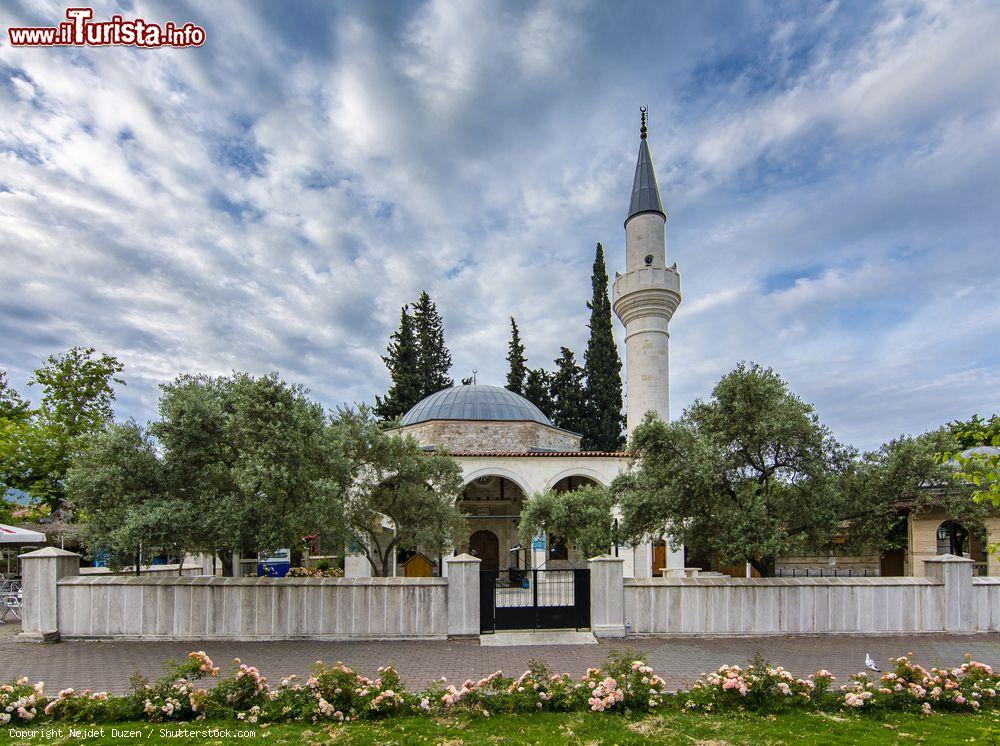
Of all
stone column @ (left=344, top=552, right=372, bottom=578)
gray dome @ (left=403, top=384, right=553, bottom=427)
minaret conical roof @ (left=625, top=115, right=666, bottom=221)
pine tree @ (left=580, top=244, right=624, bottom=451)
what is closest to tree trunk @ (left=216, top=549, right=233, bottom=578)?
stone column @ (left=344, top=552, right=372, bottom=578)

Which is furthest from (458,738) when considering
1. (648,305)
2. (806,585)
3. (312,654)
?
(648,305)

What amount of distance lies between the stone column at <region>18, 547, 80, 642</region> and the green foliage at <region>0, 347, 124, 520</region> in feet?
37.4

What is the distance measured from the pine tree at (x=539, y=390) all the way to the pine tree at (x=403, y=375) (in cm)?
717

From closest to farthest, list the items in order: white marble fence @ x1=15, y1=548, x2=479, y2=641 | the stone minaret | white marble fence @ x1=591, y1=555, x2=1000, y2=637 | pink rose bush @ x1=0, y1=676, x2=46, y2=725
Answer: pink rose bush @ x1=0, y1=676, x2=46, y2=725 < white marble fence @ x1=15, y1=548, x2=479, y2=641 < white marble fence @ x1=591, y1=555, x2=1000, y2=637 < the stone minaret

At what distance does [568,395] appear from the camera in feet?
117

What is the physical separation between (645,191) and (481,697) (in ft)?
69.6

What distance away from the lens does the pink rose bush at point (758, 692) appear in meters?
6.19

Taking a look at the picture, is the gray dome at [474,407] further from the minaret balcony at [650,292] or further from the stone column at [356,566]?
the stone column at [356,566]

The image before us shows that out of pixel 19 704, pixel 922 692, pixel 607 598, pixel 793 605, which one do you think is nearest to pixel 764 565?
pixel 793 605

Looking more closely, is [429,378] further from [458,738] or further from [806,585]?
[458,738]

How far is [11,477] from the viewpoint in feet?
73.9

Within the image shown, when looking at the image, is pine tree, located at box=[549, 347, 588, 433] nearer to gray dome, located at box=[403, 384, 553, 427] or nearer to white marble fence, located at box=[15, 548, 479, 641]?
gray dome, located at box=[403, 384, 553, 427]

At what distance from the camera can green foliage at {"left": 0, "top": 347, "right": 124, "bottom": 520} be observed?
21656mm

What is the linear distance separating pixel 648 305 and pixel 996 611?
14312 mm
